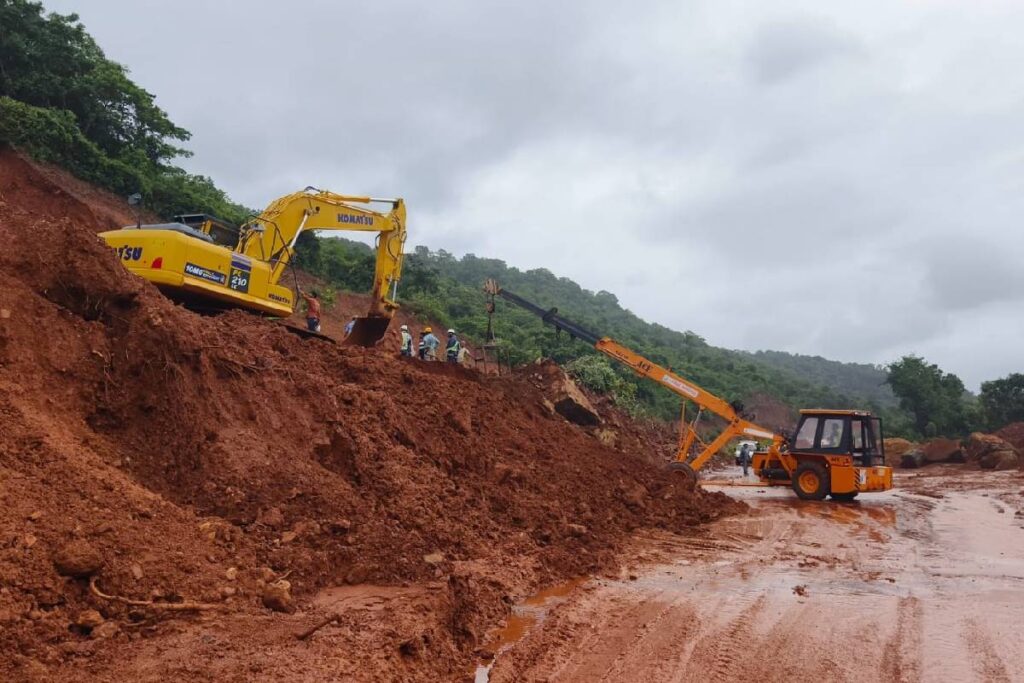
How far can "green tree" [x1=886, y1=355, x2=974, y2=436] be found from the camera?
37.8 m

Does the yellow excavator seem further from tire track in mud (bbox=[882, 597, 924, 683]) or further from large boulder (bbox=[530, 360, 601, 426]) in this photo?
tire track in mud (bbox=[882, 597, 924, 683])

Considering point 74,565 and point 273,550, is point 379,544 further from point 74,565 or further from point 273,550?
point 74,565

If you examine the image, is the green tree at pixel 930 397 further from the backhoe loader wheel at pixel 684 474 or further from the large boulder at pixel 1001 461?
the backhoe loader wheel at pixel 684 474

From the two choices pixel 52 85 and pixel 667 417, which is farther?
pixel 667 417

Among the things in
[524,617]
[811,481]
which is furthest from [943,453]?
[524,617]

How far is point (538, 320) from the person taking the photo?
142 ft

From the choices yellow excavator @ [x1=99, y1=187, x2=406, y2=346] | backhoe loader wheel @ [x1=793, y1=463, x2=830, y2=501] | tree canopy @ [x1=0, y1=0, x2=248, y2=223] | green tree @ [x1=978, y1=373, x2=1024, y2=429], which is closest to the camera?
yellow excavator @ [x1=99, y1=187, x2=406, y2=346]

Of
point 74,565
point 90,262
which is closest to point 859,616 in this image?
point 74,565

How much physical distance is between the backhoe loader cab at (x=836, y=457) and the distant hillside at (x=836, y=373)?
86.4 metres

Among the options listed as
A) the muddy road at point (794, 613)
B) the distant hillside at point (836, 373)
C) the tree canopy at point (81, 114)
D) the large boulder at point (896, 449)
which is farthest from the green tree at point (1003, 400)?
the distant hillside at point (836, 373)

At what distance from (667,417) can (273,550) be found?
31676mm

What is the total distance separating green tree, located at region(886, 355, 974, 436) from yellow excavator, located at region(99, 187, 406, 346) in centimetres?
3576

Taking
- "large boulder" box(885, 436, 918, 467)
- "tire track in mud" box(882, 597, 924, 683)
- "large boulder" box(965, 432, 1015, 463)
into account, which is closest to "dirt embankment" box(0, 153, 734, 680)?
"tire track in mud" box(882, 597, 924, 683)

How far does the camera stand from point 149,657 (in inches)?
136
